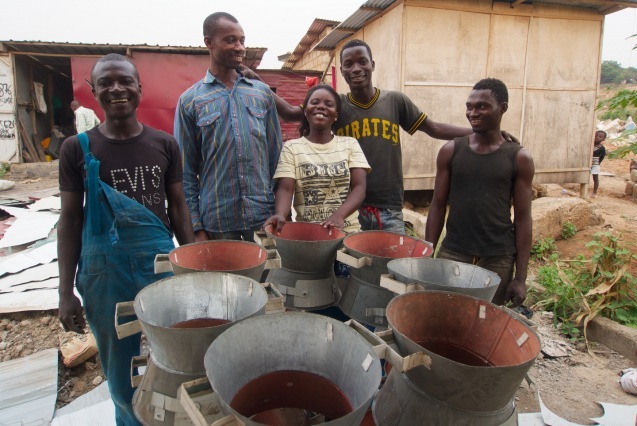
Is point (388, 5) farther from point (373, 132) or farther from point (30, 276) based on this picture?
point (30, 276)

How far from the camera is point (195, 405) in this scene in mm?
875

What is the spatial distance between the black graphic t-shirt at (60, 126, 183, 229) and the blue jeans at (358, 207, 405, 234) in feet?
4.16

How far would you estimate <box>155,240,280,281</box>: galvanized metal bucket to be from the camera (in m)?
1.64

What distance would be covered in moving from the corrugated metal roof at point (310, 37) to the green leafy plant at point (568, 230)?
287 inches

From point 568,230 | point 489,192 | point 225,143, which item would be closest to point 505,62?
point 568,230

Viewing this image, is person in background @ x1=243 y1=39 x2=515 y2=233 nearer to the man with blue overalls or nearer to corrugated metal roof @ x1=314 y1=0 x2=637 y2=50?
the man with blue overalls

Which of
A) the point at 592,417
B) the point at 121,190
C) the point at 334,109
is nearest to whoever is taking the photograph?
the point at 121,190

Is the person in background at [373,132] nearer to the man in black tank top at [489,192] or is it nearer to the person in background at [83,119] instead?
the man in black tank top at [489,192]

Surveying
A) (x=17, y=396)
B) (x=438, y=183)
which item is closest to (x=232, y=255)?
(x=438, y=183)

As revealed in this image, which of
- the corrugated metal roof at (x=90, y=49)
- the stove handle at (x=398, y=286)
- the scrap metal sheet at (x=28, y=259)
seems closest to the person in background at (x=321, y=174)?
the stove handle at (x=398, y=286)

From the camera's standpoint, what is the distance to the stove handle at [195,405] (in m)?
0.80

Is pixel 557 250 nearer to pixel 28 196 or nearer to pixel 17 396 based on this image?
pixel 17 396

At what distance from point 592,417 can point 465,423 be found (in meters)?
2.35

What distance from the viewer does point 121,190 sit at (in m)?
1.88
